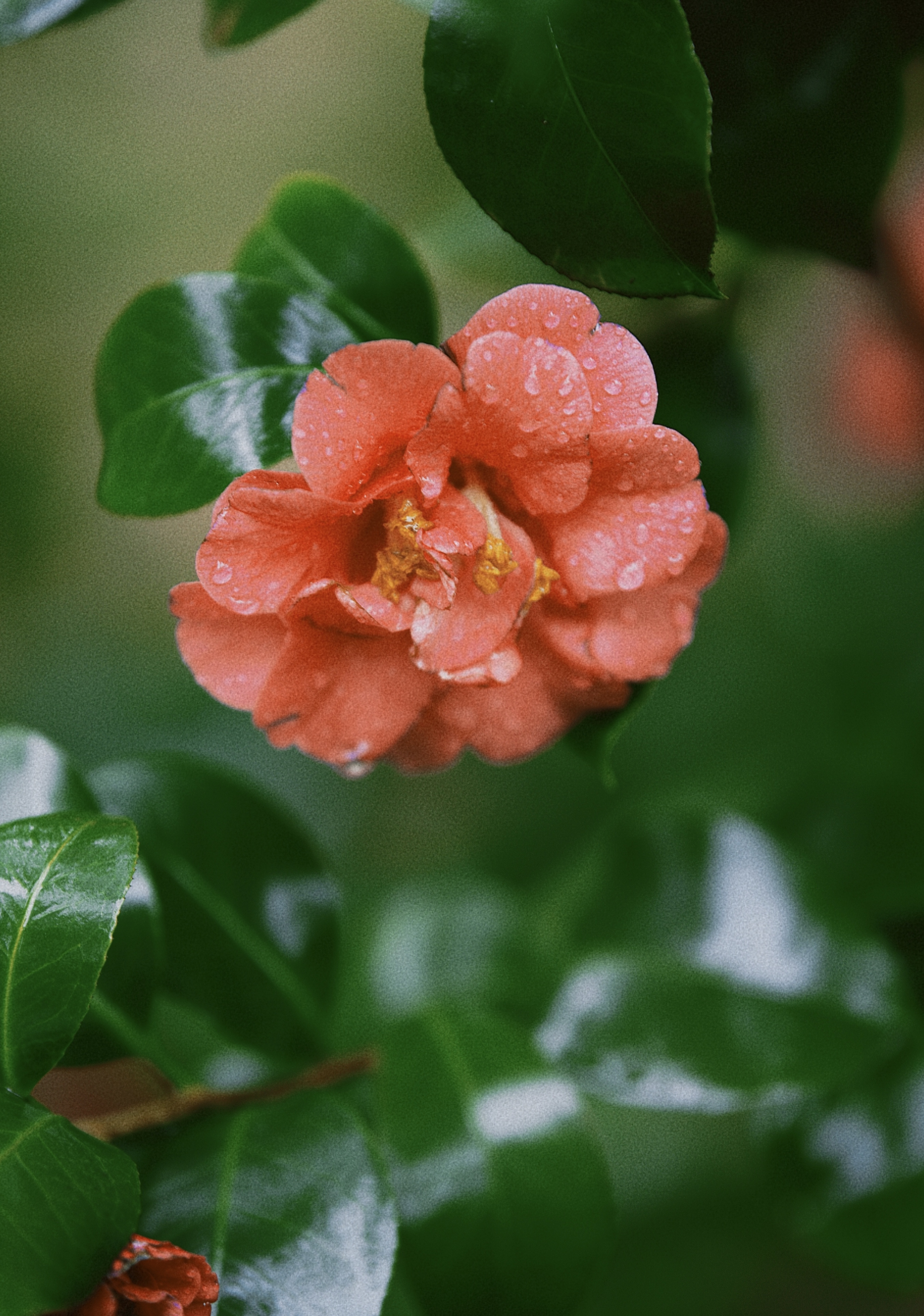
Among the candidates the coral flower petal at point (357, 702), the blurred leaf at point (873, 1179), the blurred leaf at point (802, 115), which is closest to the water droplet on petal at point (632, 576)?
the coral flower petal at point (357, 702)

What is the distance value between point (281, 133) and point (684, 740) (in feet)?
4.48

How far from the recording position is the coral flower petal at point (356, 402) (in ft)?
1.44

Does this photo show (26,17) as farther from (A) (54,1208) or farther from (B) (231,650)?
(A) (54,1208)

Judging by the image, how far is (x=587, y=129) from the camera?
1.46 feet

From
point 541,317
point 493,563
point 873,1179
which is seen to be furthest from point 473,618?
point 873,1179

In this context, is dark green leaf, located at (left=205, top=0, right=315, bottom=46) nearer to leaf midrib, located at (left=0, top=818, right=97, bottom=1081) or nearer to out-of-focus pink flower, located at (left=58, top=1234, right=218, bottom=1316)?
leaf midrib, located at (left=0, top=818, right=97, bottom=1081)

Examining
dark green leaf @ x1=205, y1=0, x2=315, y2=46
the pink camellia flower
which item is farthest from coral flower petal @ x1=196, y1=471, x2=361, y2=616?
dark green leaf @ x1=205, y1=0, x2=315, y2=46

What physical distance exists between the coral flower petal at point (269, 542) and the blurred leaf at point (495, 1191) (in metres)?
0.33

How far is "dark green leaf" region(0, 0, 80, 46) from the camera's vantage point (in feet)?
1.59

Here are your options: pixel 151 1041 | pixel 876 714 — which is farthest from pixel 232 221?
pixel 151 1041

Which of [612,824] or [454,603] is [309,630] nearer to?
[454,603]

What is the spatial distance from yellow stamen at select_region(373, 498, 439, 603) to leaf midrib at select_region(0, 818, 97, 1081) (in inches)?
6.3

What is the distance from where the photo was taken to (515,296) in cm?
45

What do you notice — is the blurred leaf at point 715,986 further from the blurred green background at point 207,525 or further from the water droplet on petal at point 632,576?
the water droplet on petal at point 632,576
